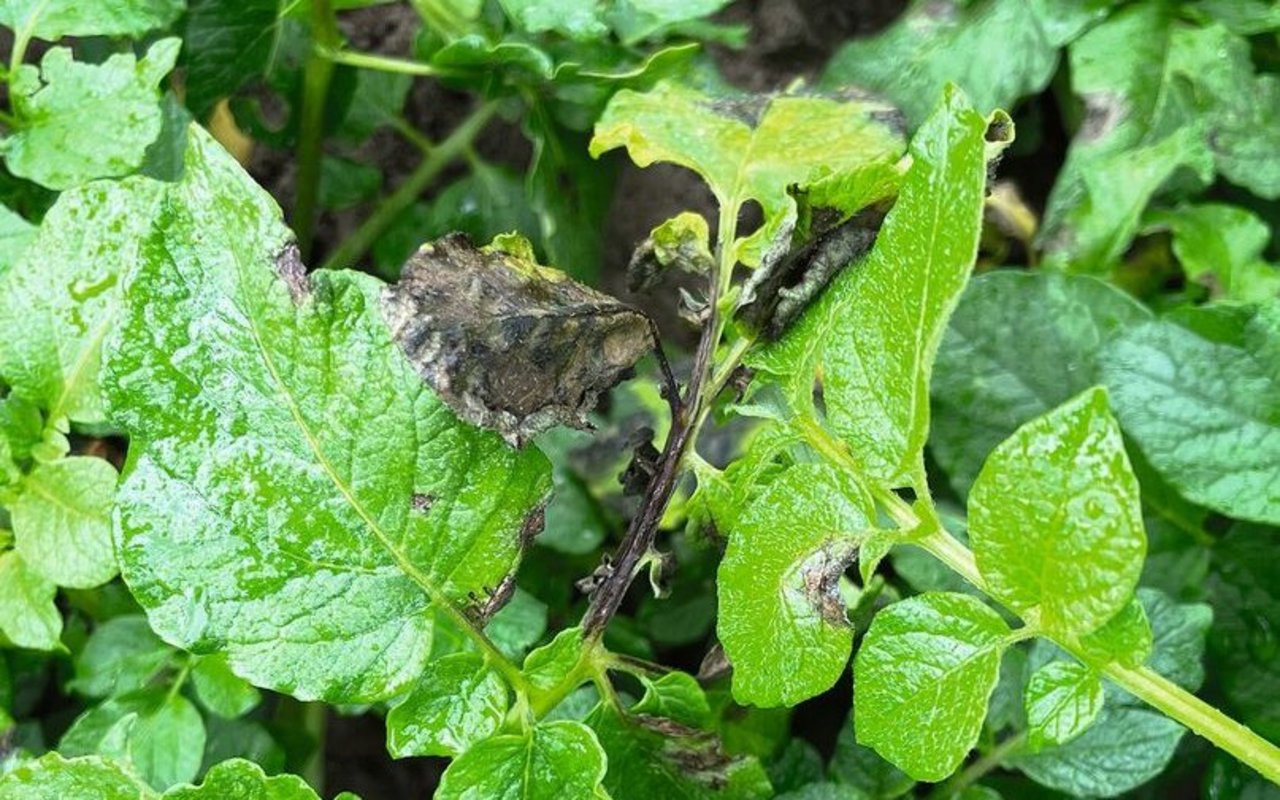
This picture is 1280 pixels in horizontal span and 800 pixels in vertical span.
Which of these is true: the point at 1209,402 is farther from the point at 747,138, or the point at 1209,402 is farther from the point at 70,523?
the point at 70,523

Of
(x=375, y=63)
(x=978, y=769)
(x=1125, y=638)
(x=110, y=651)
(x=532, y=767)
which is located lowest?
(x=978, y=769)

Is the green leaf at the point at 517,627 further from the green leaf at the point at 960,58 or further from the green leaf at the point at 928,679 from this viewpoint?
the green leaf at the point at 960,58

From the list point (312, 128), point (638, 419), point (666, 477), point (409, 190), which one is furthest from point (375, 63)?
point (666, 477)

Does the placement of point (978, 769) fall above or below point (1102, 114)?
below

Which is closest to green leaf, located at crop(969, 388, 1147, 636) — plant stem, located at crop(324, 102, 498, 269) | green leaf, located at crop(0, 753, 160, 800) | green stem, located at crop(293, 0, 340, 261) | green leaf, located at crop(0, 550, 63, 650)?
green leaf, located at crop(0, 753, 160, 800)

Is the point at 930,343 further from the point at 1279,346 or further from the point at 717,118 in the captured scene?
the point at 1279,346

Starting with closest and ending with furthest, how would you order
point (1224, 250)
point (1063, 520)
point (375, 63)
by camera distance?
point (1063, 520)
point (375, 63)
point (1224, 250)
